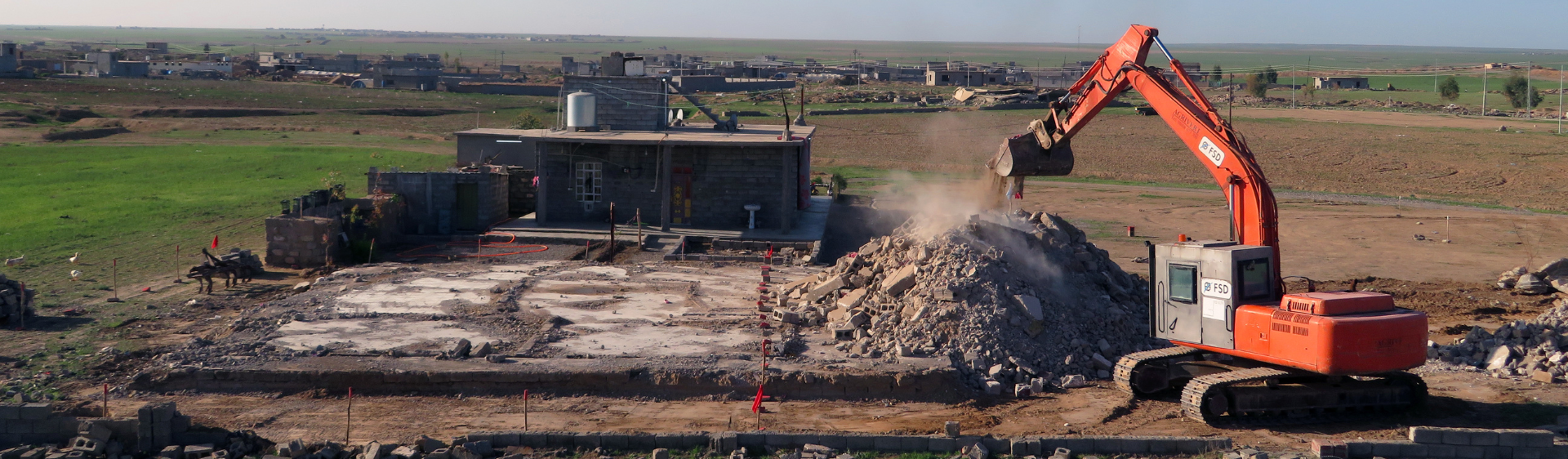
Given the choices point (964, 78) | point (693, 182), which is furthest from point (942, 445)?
point (964, 78)

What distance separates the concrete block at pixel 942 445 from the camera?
1146 cm

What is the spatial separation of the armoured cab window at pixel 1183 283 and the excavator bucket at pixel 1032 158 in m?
3.76

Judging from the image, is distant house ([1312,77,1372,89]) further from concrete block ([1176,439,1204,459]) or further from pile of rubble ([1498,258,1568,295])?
concrete block ([1176,439,1204,459])

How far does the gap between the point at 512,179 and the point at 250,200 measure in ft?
24.8

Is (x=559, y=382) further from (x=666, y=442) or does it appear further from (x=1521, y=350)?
(x=1521, y=350)

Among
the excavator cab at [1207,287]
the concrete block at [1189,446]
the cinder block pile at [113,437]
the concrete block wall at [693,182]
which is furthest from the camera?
the concrete block wall at [693,182]

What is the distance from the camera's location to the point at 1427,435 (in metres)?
11.5

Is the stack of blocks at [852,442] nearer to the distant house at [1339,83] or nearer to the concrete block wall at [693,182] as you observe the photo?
the concrete block wall at [693,182]

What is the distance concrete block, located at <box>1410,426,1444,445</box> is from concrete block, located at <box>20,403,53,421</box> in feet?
45.7

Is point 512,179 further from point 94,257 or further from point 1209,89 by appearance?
point 1209,89

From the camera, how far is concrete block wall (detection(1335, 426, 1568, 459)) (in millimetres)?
11352

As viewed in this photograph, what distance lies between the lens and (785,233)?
86.3 ft

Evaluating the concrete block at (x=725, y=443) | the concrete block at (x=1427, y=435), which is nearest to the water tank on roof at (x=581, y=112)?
the concrete block at (x=725, y=443)

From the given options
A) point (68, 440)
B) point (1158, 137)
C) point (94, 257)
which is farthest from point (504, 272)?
point (1158, 137)
